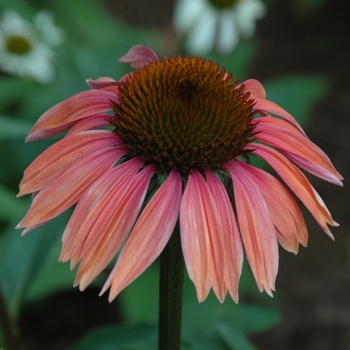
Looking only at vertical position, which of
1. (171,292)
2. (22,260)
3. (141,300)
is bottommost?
(141,300)

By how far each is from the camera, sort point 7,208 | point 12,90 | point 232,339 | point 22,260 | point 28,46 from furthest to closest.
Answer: point 28,46
point 12,90
point 7,208
point 22,260
point 232,339

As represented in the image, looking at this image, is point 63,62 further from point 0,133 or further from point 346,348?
point 346,348

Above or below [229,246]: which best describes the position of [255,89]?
above

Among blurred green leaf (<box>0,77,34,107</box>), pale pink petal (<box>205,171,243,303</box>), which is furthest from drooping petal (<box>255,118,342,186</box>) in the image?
blurred green leaf (<box>0,77,34,107</box>)

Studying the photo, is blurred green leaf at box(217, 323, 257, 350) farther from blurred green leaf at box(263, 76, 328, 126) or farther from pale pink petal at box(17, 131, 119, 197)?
blurred green leaf at box(263, 76, 328, 126)

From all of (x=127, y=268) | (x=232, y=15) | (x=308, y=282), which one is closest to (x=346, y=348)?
(x=308, y=282)

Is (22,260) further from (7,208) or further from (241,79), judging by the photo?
(241,79)

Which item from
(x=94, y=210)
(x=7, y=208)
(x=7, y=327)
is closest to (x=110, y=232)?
(x=94, y=210)
